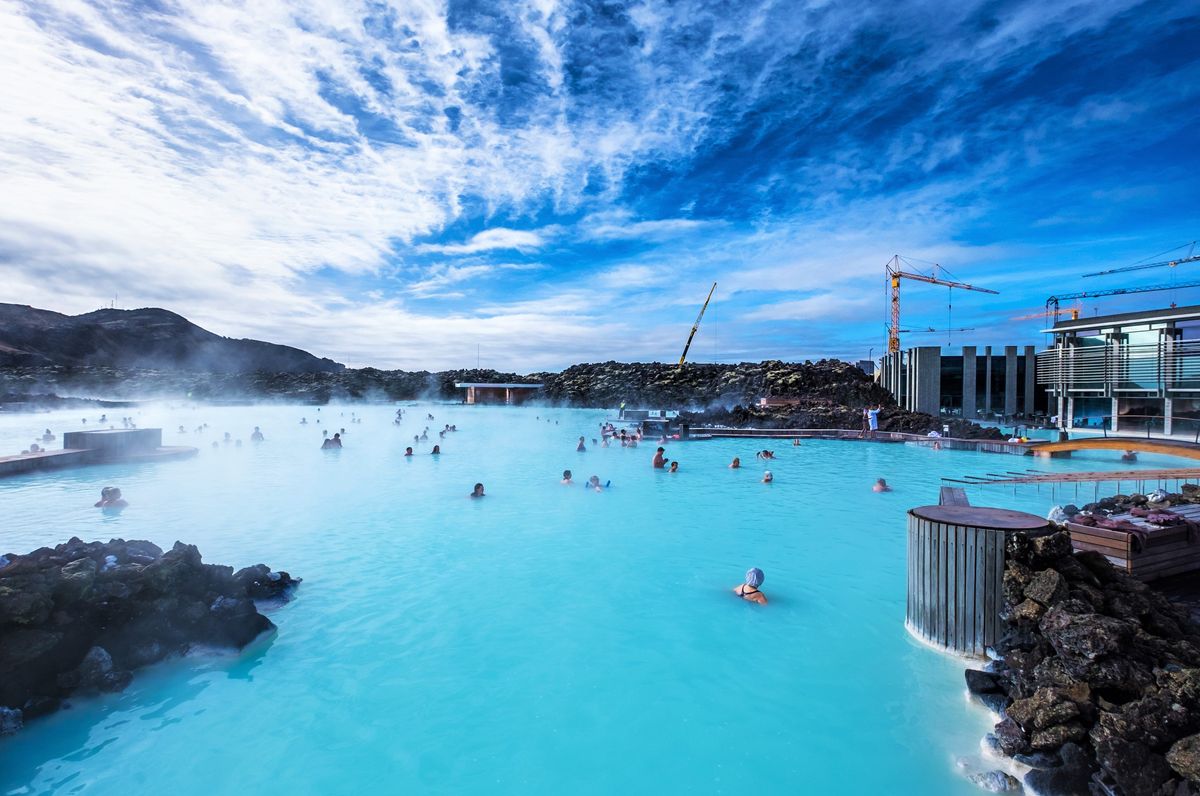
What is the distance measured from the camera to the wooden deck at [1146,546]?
527 centimetres

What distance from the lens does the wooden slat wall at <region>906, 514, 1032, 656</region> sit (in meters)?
4.55

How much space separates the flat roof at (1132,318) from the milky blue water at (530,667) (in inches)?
711

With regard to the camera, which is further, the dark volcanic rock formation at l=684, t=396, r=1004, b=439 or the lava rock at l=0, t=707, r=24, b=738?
the dark volcanic rock formation at l=684, t=396, r=1004, b=439

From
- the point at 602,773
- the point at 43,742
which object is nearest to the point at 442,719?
the point at 602,773

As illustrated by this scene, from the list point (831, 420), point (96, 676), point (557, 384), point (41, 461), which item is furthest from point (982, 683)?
point (557, 384)

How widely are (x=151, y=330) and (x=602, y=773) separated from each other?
479 feet

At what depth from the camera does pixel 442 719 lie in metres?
4.68

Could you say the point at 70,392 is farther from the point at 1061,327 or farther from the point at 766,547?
the point at 1061,327

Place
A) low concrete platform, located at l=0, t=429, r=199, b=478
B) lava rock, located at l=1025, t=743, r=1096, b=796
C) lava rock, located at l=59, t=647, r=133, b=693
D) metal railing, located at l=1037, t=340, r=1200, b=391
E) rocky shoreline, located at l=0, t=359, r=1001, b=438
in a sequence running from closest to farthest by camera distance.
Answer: lava rock, located at l=1025, t=743, r=1096, b=796
lava rock, located at l=59, t=647, r=133, b=693
low concrete platform, located at l=0, t=429, r=199, b=478
metal railing, located at l=1037, t=340, r=1200, b=391
rocky shoreline, located at l=0, t=359, r=1001, b=438

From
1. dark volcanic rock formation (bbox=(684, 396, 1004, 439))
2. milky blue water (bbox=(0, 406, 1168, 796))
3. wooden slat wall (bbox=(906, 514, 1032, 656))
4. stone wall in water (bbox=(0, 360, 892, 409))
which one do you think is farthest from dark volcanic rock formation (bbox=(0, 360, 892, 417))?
wooden slat wall (bbox=(906, 514, 1032, 656))

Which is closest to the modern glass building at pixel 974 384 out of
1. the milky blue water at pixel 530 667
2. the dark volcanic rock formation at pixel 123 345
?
the milky blue water at pixel 530 667

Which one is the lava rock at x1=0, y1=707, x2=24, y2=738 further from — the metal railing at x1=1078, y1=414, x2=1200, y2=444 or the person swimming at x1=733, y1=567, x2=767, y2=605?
the metal railing at x1=1078, y1=414, x2=1200, y2=444

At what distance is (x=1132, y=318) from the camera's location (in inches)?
930

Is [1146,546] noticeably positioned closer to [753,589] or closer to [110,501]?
[753,589]
